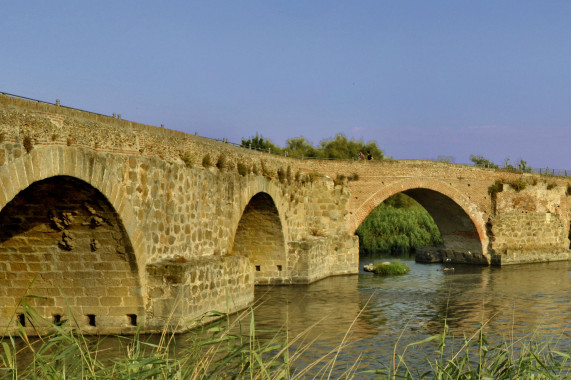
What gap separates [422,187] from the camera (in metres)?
25.0

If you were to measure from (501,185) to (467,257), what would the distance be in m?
3.21

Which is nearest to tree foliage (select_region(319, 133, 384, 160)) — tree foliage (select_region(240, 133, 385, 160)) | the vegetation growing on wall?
tree foliage (select_region(240, 133, 385, 160))

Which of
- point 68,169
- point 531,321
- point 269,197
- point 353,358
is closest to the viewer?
point 68,169

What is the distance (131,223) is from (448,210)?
1809 cm

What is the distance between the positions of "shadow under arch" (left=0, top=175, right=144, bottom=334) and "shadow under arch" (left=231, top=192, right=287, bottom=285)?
8036mm

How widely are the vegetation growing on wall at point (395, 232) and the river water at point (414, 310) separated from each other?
6983 millimetres

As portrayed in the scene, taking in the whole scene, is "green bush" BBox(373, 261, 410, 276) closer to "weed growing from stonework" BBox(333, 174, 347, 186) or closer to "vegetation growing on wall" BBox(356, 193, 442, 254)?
"weed growing from stonework" BBox(333, 174, 347, 186)

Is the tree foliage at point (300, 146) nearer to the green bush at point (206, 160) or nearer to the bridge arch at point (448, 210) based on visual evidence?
the bridge arch at point (448, 210)

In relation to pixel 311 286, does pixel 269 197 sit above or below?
above

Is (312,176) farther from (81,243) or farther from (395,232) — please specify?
(81,243)

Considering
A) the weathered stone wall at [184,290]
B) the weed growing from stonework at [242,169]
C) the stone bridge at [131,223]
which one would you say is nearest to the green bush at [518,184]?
the stone bridge at [131,223]

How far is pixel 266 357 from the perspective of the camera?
10.2m

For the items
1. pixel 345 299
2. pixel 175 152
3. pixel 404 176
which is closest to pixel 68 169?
pixel 175 152

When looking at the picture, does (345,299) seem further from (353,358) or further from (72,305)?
(72,305)
